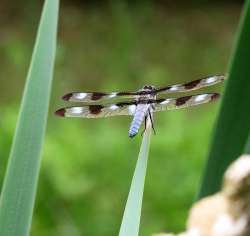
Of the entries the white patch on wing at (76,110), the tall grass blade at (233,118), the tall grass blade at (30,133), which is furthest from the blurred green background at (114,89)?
the tall grass blade at (30,133)

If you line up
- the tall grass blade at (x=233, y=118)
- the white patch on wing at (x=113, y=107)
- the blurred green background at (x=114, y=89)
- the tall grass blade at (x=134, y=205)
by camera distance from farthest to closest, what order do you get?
the blurred green background at (x=114, y=89), the white patch on wing at (x=113, y=107), the tall grass blade at (x=233, y=118), the tall grass blade at (x=134, y=205)

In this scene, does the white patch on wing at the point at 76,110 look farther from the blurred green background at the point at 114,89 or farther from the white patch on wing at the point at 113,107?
the blurred green background at the point at 114,89

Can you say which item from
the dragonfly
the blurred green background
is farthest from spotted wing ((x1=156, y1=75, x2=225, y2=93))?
the blurred green background

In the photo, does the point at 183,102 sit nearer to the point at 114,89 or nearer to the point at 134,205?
the point at 134,205

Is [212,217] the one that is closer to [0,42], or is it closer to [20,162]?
[20,162]

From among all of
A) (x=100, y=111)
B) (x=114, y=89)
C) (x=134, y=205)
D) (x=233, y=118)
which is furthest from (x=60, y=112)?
(x=114, y=89)

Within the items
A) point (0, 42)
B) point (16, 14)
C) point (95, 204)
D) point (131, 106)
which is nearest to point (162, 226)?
point (95, 204)
